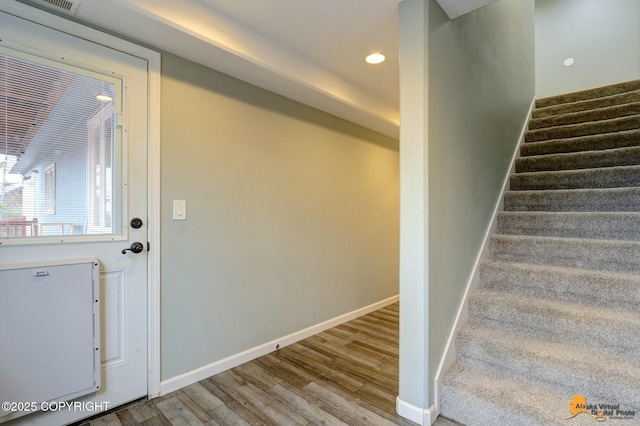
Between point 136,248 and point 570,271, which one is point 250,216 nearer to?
point 136,248

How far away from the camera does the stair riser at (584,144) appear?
2.79 m

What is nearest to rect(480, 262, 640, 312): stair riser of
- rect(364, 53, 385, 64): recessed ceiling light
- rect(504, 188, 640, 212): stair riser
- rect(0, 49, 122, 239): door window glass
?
rect(504, 188, 640, 212): stair riser

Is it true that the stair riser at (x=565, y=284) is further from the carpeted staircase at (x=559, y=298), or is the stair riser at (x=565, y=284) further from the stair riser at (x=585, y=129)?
the stair riser at (x=585, y=129)

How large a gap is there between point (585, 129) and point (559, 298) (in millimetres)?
2214

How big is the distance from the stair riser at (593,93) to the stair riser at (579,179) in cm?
182

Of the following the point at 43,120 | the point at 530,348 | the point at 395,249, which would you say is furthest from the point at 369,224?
the point at 43,120

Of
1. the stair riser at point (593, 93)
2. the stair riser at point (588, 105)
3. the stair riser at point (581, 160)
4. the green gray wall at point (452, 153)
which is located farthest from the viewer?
the stair riser at point (593, 93)

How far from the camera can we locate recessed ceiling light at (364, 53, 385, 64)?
234 cm

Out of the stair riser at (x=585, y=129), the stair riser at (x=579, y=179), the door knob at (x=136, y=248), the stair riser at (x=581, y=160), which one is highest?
the stair riser at (x=585, y=129)

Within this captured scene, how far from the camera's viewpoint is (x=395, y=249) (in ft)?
13.2

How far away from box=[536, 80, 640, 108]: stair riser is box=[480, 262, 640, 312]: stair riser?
3.00 meters

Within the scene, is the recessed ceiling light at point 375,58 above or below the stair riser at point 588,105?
below

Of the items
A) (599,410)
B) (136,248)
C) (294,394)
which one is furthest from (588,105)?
(136,248)

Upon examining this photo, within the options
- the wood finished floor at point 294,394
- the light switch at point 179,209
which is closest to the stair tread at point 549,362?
the wood finished floor at point 294,394
